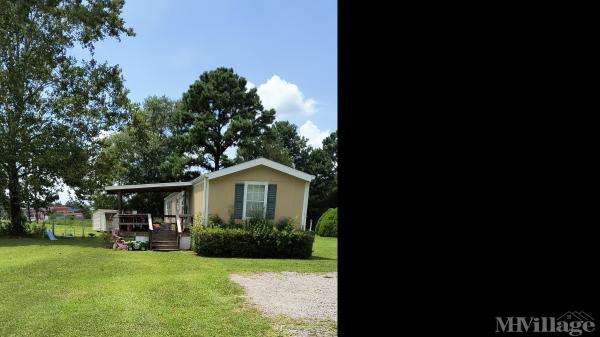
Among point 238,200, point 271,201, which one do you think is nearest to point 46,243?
point 238,200

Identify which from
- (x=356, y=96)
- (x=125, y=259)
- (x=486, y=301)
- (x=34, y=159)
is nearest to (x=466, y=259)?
(x=486, y=301)

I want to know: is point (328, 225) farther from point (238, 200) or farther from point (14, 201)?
point (14, 201)

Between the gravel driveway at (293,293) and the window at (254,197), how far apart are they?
569 cm

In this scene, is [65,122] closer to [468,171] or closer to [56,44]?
[56,44]

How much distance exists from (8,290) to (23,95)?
17.1m

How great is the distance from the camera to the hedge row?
14570mm

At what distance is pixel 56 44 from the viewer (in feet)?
71.8

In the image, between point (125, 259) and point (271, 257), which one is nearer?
point (125, 259)

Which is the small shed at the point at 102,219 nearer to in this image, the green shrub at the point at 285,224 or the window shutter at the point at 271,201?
the window shutter at the point at 271,201

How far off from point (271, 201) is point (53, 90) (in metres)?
13.4

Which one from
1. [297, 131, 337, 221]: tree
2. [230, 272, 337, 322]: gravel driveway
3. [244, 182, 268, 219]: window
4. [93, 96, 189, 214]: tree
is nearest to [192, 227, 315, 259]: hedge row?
[244, 182, 268, 219]: window

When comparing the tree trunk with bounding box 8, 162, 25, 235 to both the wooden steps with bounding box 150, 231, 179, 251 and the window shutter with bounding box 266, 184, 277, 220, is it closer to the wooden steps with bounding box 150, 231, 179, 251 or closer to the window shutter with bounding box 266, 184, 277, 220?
the wooden steps with bounding box 150, 231, 179, 251

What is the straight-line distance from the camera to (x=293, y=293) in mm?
7848

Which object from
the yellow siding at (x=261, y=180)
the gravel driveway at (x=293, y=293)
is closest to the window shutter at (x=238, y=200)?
the yellow siding at (x=261, y=180)
